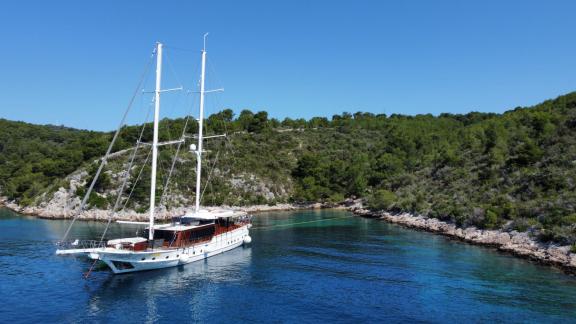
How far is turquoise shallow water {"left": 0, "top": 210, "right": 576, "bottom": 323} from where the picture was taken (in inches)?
986

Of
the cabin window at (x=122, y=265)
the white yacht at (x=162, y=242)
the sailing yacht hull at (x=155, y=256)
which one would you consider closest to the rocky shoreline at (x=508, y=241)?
the white yacht at (x=162, y=242)

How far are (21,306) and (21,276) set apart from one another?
304 inches

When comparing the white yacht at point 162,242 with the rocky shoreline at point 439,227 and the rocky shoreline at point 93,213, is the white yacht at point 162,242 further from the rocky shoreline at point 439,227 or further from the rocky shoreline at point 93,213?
the rocky shoreline at point 93,213

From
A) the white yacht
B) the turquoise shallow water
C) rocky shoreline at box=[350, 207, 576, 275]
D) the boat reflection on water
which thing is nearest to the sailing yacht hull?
the white yacht

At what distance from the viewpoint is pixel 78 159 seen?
95.4 m

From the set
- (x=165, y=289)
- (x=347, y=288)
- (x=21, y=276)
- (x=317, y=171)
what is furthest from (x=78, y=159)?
(x=347, y=288)

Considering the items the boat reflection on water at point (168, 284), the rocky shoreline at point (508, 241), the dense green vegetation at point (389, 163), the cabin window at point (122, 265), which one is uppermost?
the dense green vegetation at point (389, 163)

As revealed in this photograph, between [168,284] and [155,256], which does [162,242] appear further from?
[168,284]

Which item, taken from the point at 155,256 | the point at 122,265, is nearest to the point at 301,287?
the point at 155,256

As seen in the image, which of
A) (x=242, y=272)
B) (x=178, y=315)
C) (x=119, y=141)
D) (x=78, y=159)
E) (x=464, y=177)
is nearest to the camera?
(x=178, y=315)

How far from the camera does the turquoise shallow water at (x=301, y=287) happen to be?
2505 centimetres

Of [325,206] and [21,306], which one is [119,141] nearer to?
[325,206]

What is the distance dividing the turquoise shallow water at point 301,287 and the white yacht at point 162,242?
3.27ft

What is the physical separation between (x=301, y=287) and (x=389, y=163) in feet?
259
